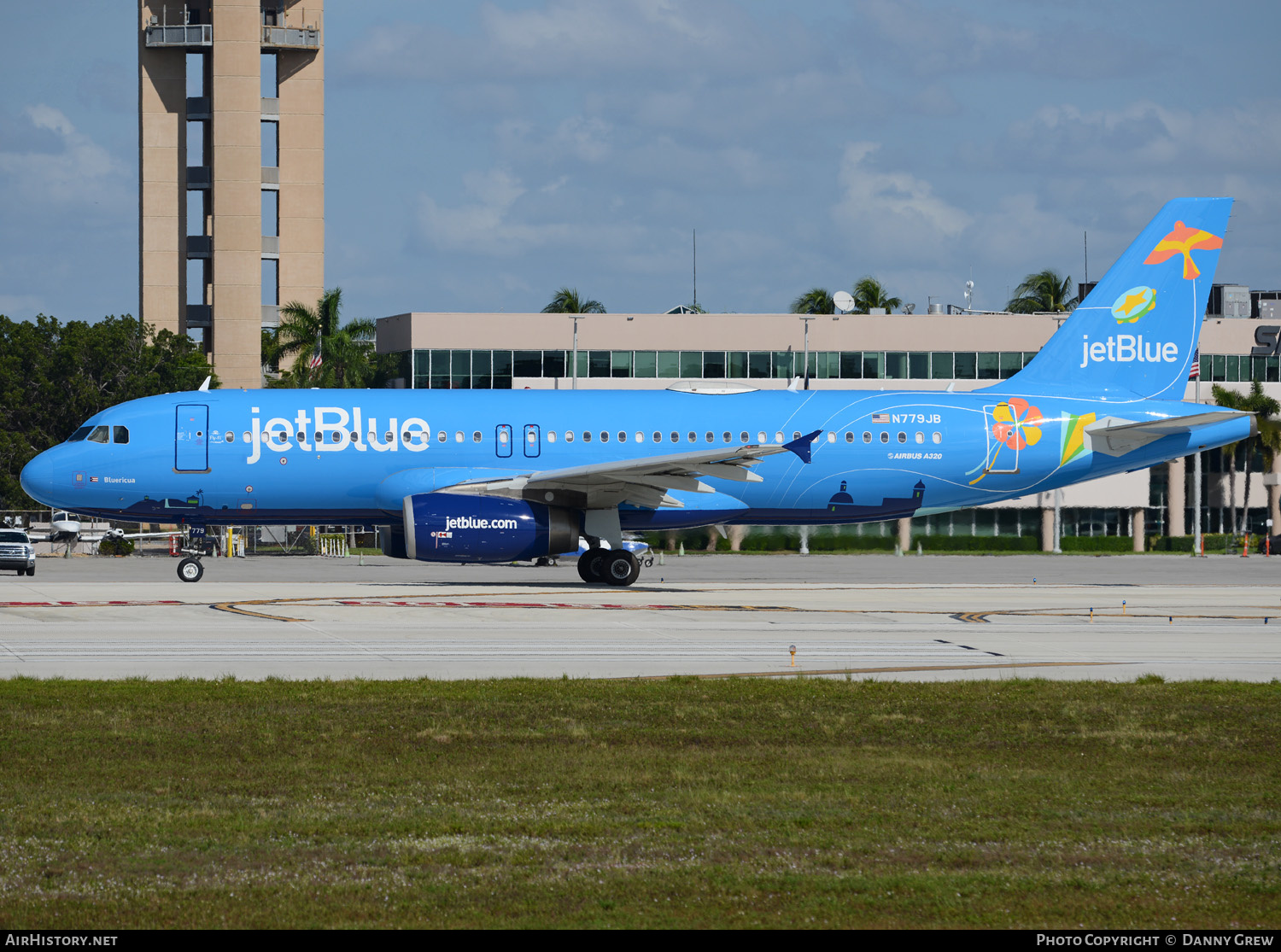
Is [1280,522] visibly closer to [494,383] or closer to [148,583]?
[494,383]

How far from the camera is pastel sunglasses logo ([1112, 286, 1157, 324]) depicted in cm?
3797

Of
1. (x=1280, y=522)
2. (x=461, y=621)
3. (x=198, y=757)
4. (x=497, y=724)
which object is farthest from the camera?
(x=1280, y=522)

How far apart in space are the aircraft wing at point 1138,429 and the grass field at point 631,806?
2115 centimetres

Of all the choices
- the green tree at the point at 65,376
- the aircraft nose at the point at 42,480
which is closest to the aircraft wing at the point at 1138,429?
the aircraft nose at the point at 42,480

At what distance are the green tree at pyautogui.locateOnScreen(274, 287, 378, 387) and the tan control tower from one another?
6932mm

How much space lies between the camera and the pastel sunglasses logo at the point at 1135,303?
37969mm

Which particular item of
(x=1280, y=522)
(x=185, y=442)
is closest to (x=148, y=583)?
(x=185, y=442)

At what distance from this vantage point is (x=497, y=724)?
13.9 meters

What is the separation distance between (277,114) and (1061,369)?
261ft

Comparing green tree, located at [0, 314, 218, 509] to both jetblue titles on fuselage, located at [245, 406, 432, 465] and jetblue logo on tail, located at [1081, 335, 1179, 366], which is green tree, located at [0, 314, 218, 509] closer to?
jetblue titles on fuselage, located at [245, 406, 432, 465]

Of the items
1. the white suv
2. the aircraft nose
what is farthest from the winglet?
the white suv

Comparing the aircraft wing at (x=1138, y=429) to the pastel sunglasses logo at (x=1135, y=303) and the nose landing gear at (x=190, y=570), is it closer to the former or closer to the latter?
the pastel sunglasses logo at (x=1135, y=303)

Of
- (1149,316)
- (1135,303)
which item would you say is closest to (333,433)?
(1135,303)

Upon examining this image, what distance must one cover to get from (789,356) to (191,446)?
55599 millimetres
